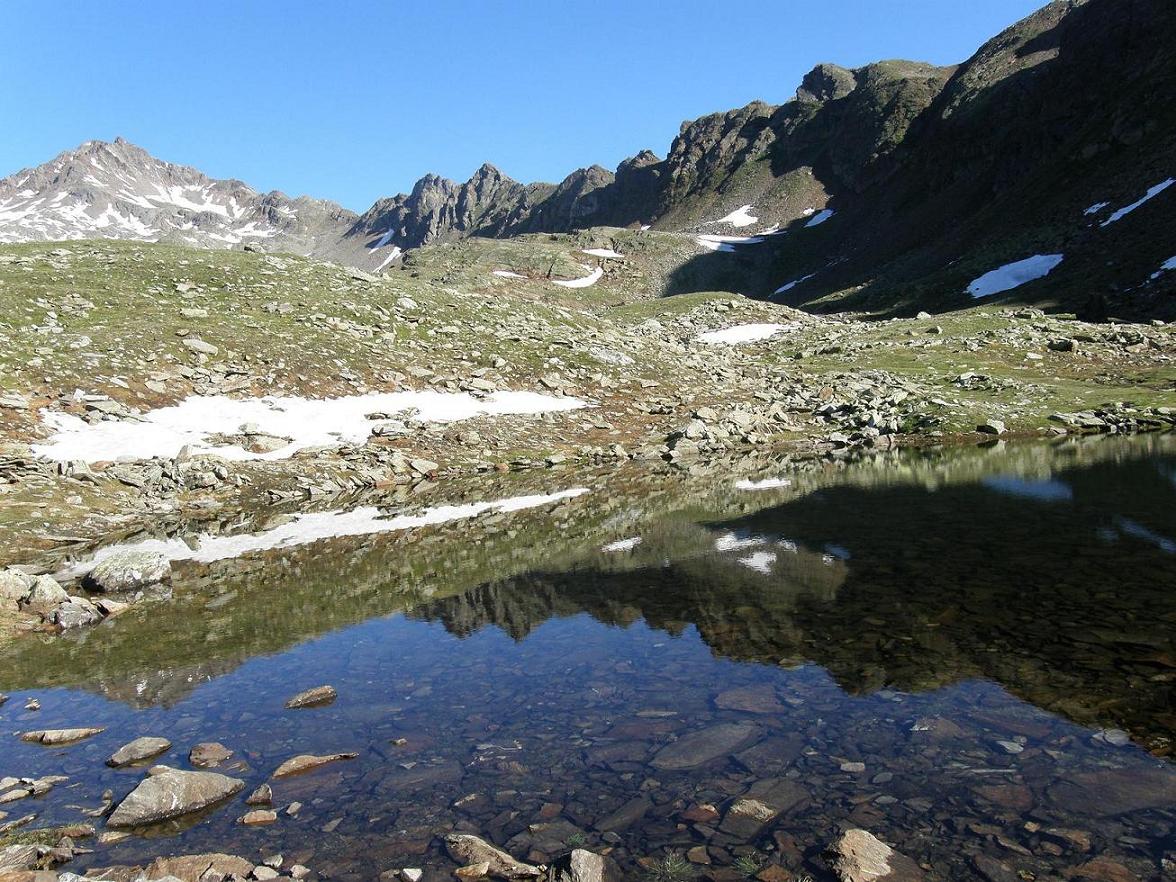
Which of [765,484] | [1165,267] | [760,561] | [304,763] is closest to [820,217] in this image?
[1165,267]

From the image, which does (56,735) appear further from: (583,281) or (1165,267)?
(583,281)

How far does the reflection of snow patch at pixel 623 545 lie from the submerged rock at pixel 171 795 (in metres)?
12.6

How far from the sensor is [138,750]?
956 cm

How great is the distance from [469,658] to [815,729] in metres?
6.28

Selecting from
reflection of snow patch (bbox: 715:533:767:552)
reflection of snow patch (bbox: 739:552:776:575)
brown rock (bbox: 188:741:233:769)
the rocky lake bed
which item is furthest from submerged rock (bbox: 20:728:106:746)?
reflection of snow patch (bbox: 715:533:767:552)

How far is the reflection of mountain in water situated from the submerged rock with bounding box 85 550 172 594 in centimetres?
852

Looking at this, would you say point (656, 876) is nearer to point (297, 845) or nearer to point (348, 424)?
point (297, 845)

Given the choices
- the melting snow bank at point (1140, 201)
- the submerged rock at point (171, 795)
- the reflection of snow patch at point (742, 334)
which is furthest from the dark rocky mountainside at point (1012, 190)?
the submerged rock at point (171, 795)

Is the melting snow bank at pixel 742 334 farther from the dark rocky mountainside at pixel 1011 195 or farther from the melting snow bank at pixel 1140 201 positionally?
the melting snow bank at pixel 1140 201

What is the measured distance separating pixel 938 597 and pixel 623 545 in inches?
351

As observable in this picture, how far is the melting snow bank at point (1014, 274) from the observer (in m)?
87.2

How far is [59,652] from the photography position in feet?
46.2

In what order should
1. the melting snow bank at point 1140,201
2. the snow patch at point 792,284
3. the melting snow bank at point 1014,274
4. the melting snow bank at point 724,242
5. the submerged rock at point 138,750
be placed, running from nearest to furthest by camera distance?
1. the submerged rock at point 138,750
2. the melting snow bank at point 1140,201
3. the melting snow bank at point 1014,274
4. the snow patch at point 792,284
5. the melting snow bank at point 724,242

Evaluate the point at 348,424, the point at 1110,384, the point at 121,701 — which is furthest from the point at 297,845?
the point at 1110,384
